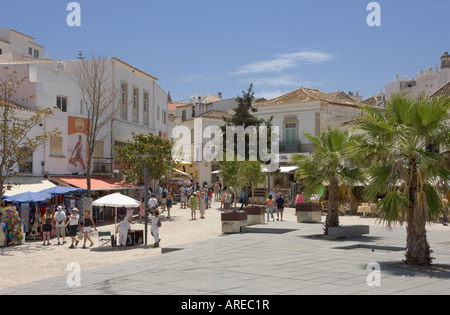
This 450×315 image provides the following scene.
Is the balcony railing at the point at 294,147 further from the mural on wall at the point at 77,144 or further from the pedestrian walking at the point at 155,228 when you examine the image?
the pedestrian walking at the point at 155,228

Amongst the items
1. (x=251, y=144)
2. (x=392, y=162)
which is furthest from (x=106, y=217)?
(x=392, y=162)

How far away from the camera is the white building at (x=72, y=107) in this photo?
97.1ft

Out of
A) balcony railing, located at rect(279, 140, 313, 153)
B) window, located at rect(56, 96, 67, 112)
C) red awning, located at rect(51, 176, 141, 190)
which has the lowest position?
red awning, located at rect(51, 176, 141, 190)

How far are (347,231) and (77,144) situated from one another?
1896 cm

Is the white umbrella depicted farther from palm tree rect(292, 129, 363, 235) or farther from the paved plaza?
palm tree rect(292, 129, 363, 235)

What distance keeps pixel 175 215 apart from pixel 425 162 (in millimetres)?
21850

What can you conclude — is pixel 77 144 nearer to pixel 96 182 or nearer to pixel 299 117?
pixel 96 182

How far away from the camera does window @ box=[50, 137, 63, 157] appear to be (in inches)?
1170

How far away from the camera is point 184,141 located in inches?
2395

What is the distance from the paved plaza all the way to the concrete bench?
98cm

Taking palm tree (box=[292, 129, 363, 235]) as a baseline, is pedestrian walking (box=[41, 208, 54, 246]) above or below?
below

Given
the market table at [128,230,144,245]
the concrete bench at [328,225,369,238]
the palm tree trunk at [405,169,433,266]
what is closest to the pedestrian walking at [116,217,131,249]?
the market table at [128,230,144,245]

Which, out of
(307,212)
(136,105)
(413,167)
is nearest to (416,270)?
(413,167)
